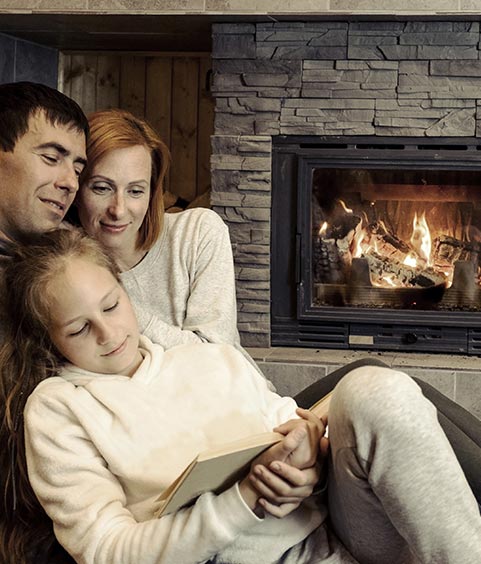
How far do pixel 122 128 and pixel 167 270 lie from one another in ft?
1.02

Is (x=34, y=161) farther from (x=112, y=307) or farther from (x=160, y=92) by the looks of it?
(x=160, y=92)

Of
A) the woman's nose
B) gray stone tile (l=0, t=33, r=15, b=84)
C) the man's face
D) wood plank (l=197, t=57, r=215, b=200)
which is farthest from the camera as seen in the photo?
wood plank (l=197, t=57, r=215, b=200)

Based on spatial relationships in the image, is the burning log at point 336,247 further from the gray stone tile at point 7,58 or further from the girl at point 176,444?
the girl at point 176,444

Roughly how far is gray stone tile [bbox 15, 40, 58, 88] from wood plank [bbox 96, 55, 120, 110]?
0.15 meters

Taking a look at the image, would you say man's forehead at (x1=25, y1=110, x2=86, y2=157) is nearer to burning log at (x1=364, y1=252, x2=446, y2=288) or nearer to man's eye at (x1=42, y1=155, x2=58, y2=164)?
man's eye at (x1=42, y1=155, x2=58, y2=164)

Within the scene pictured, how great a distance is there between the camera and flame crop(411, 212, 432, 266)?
3062 millimetres

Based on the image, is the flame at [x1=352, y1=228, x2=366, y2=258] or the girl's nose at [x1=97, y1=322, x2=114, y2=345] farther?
the flame at [x1=352, y1=228, x2=366, y2=258]

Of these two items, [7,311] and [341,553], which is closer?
[341,553]

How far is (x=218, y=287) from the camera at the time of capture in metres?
2.12

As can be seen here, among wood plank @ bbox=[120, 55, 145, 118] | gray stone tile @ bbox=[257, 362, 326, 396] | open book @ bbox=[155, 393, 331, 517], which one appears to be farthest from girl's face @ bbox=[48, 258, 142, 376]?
wood plank @ bbox=[120, 55, 145, 118]

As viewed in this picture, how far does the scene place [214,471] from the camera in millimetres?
1251

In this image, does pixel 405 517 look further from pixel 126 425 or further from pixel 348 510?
pixel 126 425

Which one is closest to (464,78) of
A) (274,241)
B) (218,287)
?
(274,241)

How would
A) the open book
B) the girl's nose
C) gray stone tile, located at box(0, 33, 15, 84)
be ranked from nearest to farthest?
the open book < the girl's nose < gray stone tile, located at box(0, 33, 15, 84)
